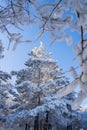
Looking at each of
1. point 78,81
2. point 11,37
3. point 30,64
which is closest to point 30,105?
point 30,64

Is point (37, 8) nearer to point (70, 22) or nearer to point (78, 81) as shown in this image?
point (70, 22)

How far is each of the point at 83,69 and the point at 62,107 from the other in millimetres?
18707

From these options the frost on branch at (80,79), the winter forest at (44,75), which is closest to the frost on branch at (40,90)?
the winter forest at (44,75)

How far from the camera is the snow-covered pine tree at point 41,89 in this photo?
20.3 meters

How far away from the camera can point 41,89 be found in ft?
70.2

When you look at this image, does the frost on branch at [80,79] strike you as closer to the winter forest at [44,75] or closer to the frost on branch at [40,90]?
the winter forest at [44,75]

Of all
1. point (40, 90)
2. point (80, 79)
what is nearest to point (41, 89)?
point (40, 90)

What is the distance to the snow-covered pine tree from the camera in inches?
800

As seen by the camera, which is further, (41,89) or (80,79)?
(41,89)

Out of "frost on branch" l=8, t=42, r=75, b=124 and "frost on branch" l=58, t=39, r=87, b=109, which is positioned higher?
"frost on branch" l=8, t=42, r=75, b=124

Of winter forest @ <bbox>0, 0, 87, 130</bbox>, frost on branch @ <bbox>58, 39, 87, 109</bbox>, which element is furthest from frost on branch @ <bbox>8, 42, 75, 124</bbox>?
frost on branch @ <bbox>58, 39, 87, 109</bbox>

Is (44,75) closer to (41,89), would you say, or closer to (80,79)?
(41,89)

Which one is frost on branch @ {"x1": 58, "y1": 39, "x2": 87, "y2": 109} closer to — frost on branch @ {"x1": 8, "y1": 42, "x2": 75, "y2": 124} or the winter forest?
the winter forest

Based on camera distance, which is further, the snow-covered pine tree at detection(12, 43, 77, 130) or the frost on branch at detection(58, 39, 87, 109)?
the snow-covered pine tree at detection(12, 43, 77, 130)
